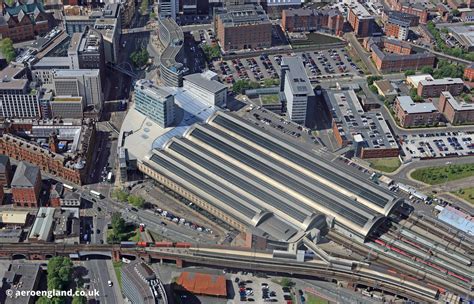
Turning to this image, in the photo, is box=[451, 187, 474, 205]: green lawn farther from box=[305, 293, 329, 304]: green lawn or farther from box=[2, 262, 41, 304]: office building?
box=[2, 262, 41, 304]: office building

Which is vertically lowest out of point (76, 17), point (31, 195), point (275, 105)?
point (31, 195)

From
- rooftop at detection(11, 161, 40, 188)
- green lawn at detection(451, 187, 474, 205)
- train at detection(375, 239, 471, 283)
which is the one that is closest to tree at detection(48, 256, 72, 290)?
rooftop at detection(11, 161, 40, 188)

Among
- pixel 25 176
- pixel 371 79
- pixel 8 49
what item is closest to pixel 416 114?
pixel 371 79

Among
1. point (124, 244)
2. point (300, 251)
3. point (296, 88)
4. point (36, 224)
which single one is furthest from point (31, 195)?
point (296, 88)

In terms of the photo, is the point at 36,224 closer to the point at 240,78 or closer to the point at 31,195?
the point at 31,195

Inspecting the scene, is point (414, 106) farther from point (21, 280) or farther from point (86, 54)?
point (21, 280)

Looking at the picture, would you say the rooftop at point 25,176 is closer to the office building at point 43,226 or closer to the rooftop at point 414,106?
the office building at point 43,226
